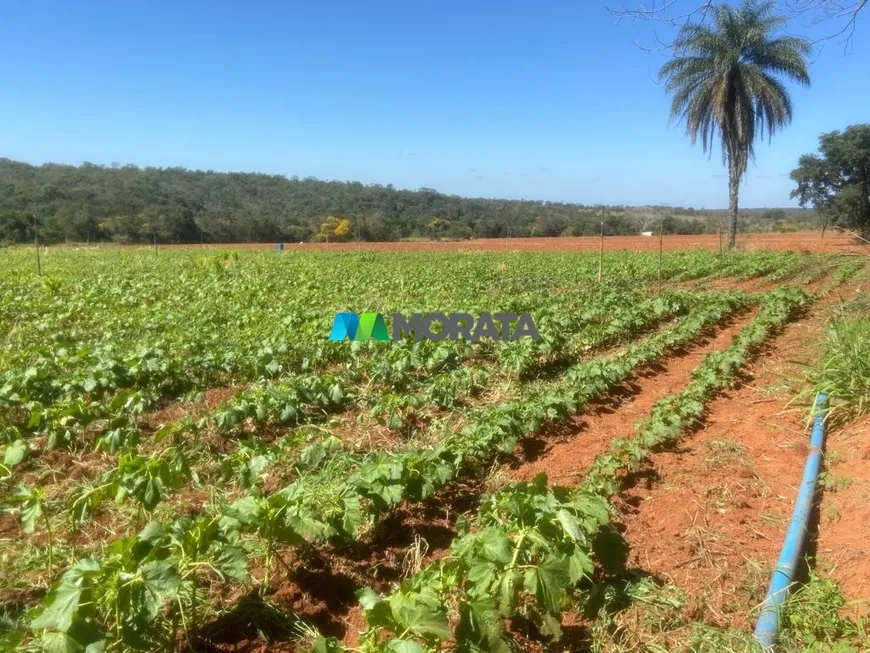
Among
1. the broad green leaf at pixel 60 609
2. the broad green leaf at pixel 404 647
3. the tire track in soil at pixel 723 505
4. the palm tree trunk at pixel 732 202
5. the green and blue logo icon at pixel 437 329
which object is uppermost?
the palm tree trunk at pixel 732 202

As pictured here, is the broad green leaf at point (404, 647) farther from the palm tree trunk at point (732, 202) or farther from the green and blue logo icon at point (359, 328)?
the palm tree trunk at point (732, 202)

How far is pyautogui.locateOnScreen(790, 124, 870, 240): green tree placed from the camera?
2845cm

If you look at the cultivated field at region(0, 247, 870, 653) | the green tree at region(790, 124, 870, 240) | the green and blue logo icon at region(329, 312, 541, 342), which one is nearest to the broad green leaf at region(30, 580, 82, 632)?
the cultivated field at region(0, 247, 870, 653)

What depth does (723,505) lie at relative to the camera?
3379 mm

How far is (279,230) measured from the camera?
52312 millimetres

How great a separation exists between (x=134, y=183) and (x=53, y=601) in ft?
273

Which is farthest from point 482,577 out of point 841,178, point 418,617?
point 841,178

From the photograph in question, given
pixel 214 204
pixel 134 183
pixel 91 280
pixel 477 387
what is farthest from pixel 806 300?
pixel 134 183

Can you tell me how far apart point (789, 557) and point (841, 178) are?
111 ft

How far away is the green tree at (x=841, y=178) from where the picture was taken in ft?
93.4

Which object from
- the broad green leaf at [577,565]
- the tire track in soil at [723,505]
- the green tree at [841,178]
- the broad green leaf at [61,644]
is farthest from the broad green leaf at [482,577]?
the green tree at [841,178]

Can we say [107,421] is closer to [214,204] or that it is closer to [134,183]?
[214,204]

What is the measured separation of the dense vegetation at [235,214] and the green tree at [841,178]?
4725 millimetres

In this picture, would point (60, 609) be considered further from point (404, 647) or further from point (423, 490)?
point (423, 490)
